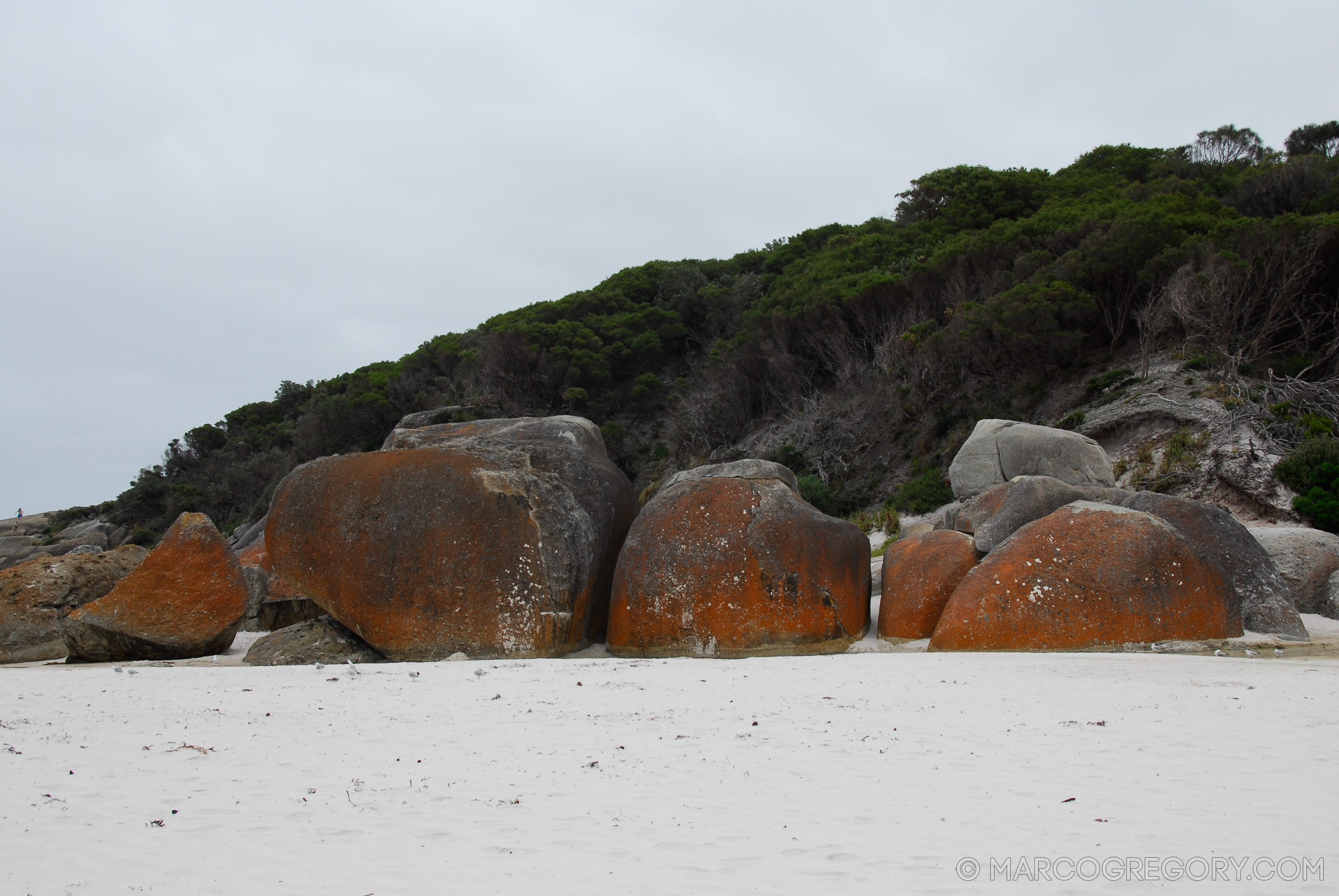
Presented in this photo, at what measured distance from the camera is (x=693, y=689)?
577cm

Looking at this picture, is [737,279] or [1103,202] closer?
[1103,202]

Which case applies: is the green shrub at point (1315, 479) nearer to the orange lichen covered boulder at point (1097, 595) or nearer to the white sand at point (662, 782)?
the orange lichen covered boulder at point (1097, 595)

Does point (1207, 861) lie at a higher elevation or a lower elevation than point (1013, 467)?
lower

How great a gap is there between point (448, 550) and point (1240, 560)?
25.0ft

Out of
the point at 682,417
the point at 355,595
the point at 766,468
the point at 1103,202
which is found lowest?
the point at 355,595

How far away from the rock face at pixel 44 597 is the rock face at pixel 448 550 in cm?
314

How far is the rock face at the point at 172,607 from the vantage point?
8.87m

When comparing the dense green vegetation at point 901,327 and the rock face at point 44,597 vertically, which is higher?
the dense green vegetation at point 901,327

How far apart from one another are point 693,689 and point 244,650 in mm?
6359

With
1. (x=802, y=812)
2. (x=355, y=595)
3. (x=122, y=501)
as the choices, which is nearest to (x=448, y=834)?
(x=802, y=812)

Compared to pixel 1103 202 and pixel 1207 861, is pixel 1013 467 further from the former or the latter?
pixel 1103 202

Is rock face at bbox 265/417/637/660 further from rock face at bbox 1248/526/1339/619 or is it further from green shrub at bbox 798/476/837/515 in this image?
green shrub at bbox 798/476/837/515

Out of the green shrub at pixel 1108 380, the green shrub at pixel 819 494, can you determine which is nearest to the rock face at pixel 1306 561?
the green shrub at pixel 1108 380

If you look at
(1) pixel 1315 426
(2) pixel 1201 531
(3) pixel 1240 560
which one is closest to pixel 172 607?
(2) pixel 1201 531
